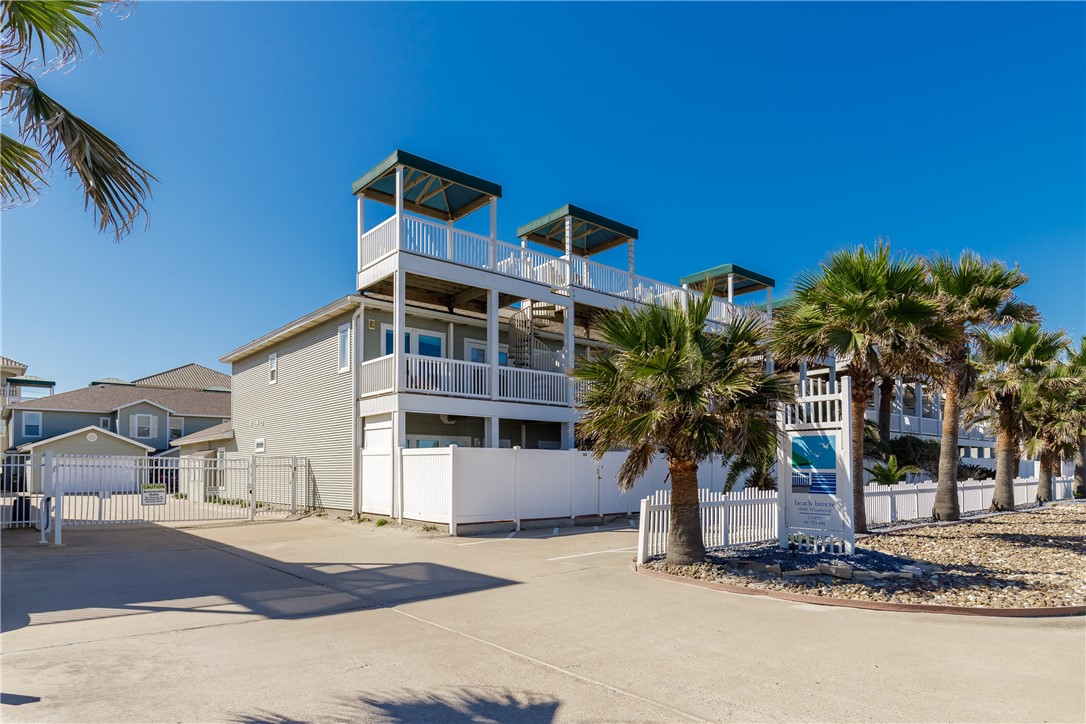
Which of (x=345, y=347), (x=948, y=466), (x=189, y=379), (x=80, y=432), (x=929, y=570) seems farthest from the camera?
(x=189, y=379)

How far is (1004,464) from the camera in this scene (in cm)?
2122

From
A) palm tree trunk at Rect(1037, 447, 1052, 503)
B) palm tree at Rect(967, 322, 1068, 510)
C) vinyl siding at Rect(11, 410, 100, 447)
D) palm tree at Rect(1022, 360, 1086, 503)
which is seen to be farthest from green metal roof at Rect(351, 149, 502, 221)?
vinyl siding at Rect(11, 410, 100, 447)

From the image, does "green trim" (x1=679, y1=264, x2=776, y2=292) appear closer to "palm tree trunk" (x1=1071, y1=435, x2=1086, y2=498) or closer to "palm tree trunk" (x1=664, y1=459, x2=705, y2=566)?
"palm tree trunk" (x1=1071, y1=435, x2=1086, y2=498)

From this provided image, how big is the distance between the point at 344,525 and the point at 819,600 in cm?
1283

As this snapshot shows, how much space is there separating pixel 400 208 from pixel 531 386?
6536 mm

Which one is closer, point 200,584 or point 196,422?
point 200,584

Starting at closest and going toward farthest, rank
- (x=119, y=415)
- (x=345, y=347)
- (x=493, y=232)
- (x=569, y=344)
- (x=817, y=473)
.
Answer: (x=817, y=473), (x=493, y=232), (x=345, y=347), (x=569, y=344), (x=119, y=415)

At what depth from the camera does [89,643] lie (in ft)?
22.7

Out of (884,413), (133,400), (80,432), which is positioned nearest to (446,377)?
(884,413)

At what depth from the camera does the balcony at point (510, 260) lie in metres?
18.6

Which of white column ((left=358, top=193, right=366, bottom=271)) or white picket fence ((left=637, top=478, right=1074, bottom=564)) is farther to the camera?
white column ((left=358, top=193, right=366, bottom=271))

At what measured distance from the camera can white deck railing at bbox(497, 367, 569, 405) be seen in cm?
2042

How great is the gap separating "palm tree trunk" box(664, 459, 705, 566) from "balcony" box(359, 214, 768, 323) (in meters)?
6.22

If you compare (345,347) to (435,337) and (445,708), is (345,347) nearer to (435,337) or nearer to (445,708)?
(435,337)
